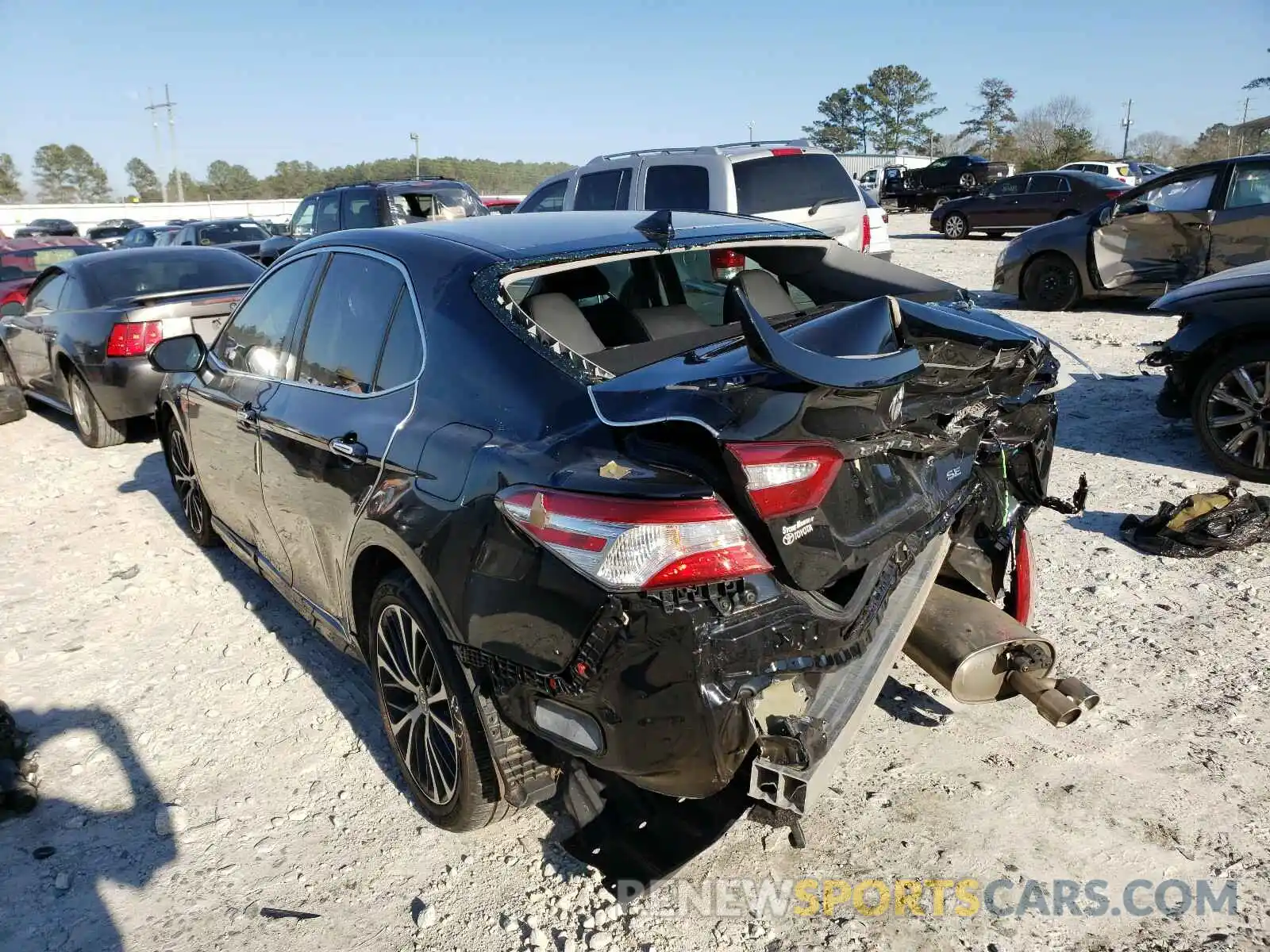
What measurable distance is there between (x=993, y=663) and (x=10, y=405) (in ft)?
32.3

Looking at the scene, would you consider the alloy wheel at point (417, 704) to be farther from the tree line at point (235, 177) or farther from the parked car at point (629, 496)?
the tree line at point (235, 177)

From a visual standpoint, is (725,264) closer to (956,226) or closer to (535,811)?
(535,811)

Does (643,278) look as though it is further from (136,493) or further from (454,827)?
(136,493)

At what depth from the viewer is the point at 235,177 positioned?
305ft

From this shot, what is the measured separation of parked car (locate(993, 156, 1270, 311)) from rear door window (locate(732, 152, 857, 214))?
11.1ft

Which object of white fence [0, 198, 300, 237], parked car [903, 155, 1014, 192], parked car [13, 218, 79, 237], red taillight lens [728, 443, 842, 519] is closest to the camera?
red taillight lens [728, 443, 842, 519]

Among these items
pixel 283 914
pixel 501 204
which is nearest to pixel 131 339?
pixel 283 914

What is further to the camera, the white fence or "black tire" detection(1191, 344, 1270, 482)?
the white fence

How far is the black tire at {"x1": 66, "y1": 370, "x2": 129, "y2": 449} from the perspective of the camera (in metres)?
7.80

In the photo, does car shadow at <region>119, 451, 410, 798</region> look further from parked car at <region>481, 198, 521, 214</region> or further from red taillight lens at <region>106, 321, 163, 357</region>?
parked car at <region>481, 198, 521, 214</region>

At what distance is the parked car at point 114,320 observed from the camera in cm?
737

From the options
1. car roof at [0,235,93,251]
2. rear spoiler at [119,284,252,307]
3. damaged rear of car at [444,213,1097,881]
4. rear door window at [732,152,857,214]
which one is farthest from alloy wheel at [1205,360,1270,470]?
car roof at [0,235,93,251]

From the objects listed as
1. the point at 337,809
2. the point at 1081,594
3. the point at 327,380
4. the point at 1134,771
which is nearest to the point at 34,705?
the point at 337,809

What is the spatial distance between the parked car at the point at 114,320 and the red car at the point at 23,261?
1157mm
